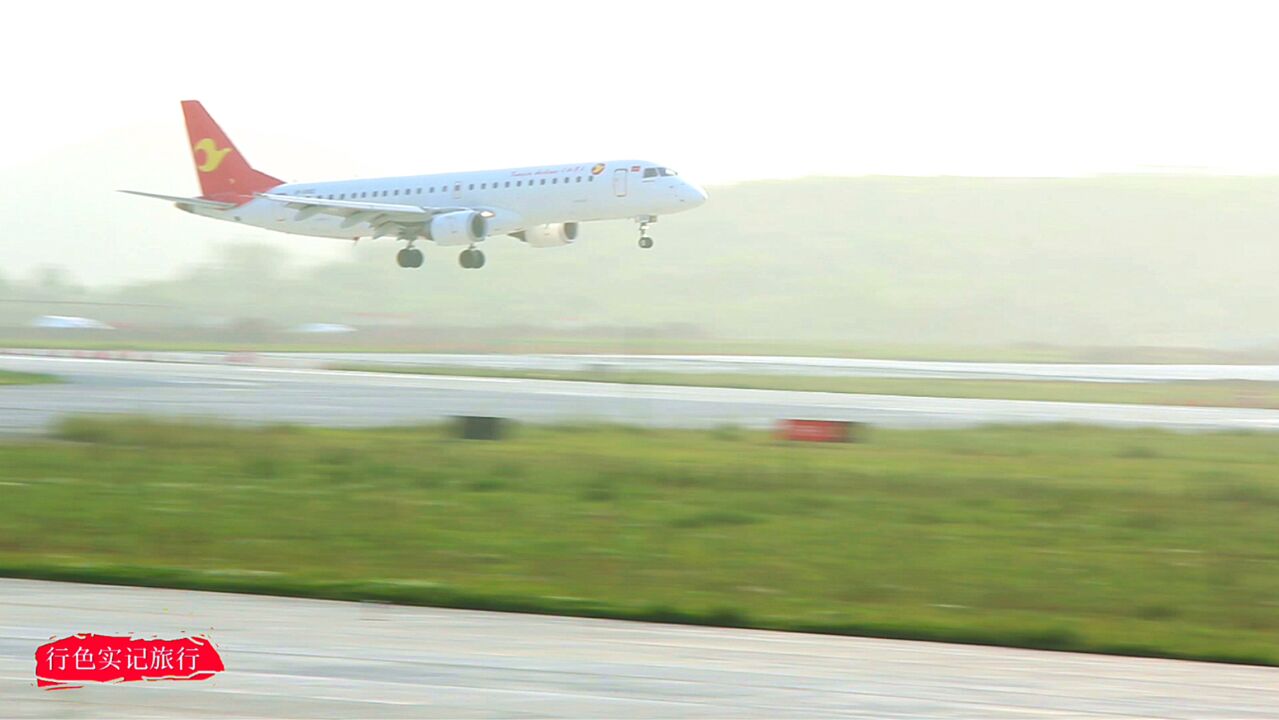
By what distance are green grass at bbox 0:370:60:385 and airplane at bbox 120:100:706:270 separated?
340 inches

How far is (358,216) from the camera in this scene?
2087 inches

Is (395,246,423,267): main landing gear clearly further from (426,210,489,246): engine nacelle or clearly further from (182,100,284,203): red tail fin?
(182,100,284,203): red tail fin

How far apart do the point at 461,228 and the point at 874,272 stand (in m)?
83.5

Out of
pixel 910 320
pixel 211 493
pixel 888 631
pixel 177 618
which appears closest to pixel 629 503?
pixel 211 493

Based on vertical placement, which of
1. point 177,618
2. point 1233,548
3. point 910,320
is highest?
point 177,618

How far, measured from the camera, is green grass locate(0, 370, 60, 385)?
36.8m

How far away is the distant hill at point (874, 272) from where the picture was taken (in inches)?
4286

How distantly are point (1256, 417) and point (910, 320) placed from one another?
79749 millimetres

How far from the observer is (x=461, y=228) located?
49.5 metres

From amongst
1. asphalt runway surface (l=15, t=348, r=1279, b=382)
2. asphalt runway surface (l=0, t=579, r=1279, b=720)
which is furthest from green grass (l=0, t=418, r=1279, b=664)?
asphalt runway surface (l=15, t=348, r=1279, b=382)

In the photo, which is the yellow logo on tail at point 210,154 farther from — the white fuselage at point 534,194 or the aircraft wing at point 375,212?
the aircraft wing at point 375,212

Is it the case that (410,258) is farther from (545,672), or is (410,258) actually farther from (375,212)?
(545,672)

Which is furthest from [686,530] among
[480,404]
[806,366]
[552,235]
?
[806,366]

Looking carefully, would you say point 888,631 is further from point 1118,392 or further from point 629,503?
point 1118,392
